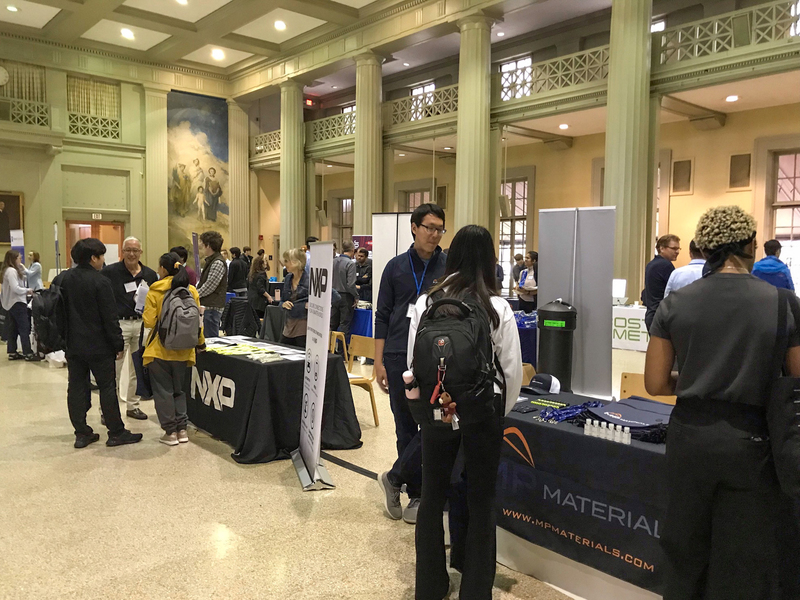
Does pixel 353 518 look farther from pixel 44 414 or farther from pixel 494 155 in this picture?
pixel 494 155

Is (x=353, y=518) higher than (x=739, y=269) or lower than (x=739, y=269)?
lower

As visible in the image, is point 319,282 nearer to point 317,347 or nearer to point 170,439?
point 317,347

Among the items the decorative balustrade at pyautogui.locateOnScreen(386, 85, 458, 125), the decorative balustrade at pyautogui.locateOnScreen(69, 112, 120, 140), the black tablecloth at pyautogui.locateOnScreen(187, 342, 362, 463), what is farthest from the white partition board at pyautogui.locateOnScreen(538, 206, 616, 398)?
the decorative balustrade at pyautogui.locateOnScreen(69, 112, 120, 140)

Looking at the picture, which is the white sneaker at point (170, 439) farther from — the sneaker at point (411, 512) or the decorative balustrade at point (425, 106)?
the decorative balustrade at point (425, 106)

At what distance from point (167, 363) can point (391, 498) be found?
2.32 m

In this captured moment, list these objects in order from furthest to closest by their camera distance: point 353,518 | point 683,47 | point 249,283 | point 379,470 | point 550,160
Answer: point 550,160
point 683,47
point 249,283
point 379,470
point 353,518

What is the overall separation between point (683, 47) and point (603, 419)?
973 cm

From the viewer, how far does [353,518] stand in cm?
346

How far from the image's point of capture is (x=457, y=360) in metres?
2.03

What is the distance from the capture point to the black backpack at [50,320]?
4.44m

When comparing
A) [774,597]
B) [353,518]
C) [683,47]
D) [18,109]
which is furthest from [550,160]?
[774,597]

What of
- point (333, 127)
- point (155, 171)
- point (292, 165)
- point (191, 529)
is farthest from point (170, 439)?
point (155, 171)

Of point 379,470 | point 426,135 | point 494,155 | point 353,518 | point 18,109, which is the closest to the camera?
point 353,518

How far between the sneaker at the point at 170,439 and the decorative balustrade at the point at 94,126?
1428 cm
